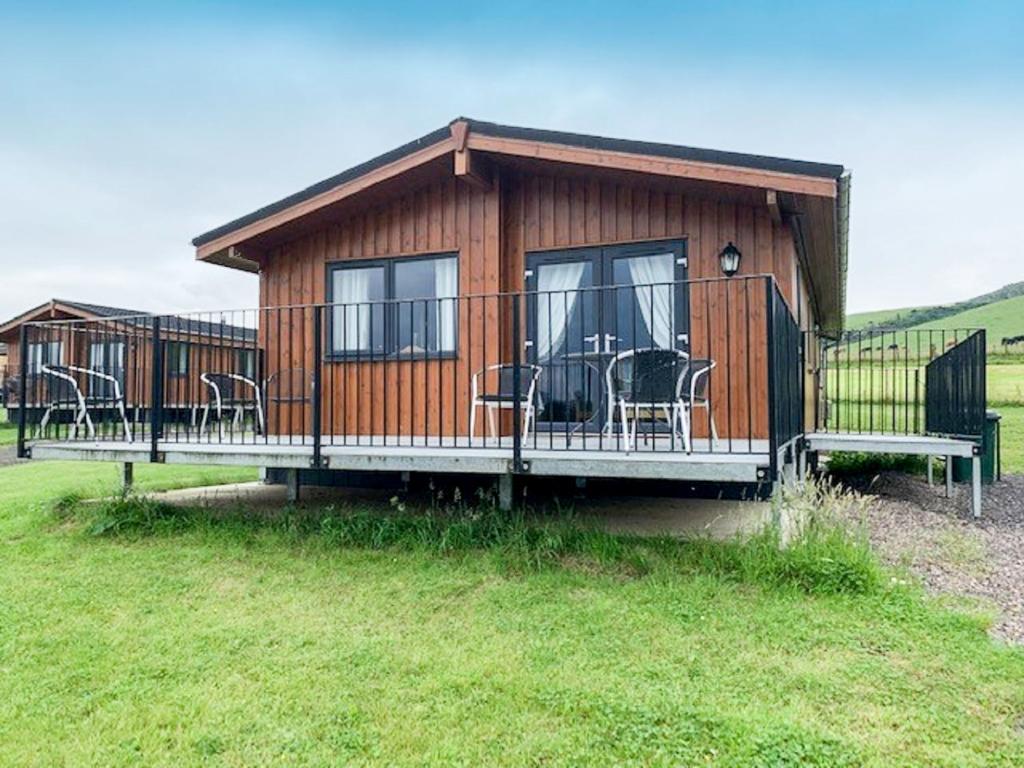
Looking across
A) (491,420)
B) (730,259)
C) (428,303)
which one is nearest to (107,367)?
(428,303)

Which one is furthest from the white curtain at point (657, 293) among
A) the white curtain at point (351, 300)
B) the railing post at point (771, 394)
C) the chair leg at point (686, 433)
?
the white curtain at point (351, 300)

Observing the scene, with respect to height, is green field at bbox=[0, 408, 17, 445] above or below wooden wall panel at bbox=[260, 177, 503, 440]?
below

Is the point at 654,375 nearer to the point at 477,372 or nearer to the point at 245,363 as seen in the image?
the point at 477,372

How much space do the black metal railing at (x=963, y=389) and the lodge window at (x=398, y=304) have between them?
5030mm

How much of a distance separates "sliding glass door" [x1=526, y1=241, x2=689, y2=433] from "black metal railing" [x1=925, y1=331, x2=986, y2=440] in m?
2.78

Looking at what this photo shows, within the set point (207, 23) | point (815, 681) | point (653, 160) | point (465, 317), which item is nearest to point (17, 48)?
point (207, 23)

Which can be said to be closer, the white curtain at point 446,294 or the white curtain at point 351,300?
the white curtain at point 446,294

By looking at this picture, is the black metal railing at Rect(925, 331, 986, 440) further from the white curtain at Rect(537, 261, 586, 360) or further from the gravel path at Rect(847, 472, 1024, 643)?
the white curtain at Rect(537, 261, 586, 360)

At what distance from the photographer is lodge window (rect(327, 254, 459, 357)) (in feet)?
23.9

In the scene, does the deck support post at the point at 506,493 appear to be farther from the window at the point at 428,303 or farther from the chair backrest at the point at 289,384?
the chair backrest at the point at 289,384

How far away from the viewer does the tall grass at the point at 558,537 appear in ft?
12.8

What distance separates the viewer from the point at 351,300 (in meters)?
7.67

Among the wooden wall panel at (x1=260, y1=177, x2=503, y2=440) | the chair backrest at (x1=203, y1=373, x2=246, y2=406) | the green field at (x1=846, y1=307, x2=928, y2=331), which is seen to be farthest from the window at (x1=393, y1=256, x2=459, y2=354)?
the green field at (x1=846, y1=307, x2=928, y2=331)

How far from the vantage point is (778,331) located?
13.8 feet
